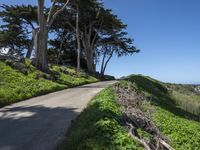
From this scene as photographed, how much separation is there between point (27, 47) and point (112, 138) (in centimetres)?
3973

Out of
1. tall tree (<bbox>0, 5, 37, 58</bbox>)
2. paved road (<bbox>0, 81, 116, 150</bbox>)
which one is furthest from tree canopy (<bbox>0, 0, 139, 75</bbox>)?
paved road (<bbox>0, 81, 116, 150</bbox>)

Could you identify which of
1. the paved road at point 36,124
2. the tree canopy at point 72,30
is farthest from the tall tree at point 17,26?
the paved road at point 36,124

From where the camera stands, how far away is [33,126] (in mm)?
10094

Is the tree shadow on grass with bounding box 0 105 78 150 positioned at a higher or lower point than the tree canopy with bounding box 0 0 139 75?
lower

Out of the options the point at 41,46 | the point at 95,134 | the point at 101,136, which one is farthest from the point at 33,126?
the point at 41,46

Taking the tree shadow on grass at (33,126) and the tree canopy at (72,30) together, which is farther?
the tree canopy at (72,30)

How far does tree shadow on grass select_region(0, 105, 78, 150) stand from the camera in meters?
8.21

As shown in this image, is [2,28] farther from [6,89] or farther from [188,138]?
[188,138]

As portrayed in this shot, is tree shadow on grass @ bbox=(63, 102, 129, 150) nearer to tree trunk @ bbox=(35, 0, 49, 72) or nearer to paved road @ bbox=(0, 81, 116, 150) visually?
paved road @ bbox=(0, 81, 116, 150)

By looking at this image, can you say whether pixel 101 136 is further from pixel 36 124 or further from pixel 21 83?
pixel 21 83

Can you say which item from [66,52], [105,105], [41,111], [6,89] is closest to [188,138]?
[105,105]

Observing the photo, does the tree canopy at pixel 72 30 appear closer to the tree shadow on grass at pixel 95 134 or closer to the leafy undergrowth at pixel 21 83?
the leafy undergrowth at pixel 21 83

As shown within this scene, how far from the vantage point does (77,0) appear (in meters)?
36.1

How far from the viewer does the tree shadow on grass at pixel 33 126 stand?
821 cm
